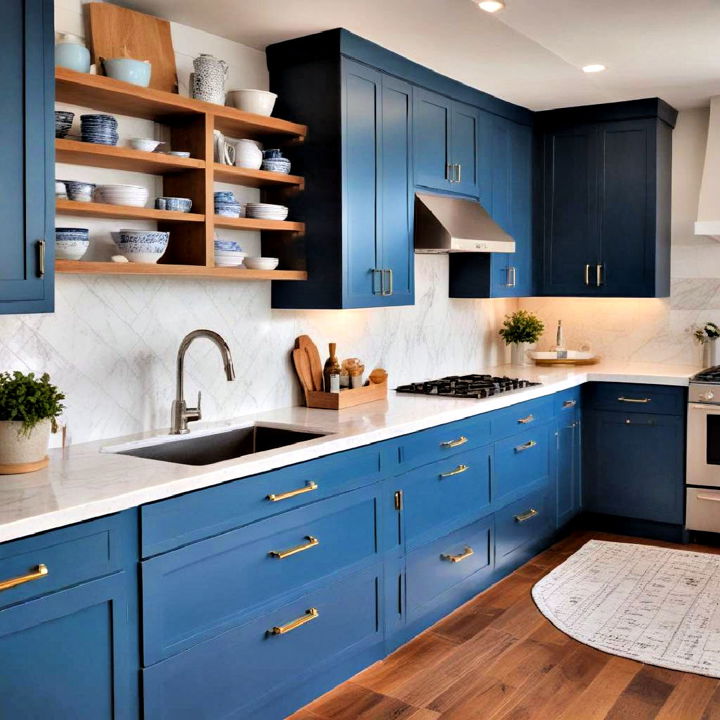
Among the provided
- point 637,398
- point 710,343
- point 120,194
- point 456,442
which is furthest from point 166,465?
point 710,343

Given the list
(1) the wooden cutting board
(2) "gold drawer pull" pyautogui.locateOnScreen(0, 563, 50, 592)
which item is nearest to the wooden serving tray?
(1) the wooden cutting board

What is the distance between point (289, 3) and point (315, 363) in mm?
1517

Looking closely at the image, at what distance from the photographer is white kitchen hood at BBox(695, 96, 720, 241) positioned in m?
4.96

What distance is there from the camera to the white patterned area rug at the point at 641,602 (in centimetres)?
348

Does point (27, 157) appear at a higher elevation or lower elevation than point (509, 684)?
higher

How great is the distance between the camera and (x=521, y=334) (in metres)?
5.46

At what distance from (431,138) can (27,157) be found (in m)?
2.30

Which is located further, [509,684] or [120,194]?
[509,684]

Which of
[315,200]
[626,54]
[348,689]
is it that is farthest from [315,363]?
[626,54]

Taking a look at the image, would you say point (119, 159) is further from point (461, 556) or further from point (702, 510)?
point (702, 510)

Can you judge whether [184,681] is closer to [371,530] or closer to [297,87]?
[371,530]

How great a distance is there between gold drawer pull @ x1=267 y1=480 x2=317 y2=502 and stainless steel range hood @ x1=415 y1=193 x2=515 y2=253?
1615 mm

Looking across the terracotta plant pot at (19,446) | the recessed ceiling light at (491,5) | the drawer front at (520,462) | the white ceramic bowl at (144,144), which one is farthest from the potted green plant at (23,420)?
the drawer front at (520,462)

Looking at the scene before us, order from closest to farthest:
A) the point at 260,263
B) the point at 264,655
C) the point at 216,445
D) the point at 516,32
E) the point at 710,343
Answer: the point at 264,655 < the point at 216,445 < the point at 260,263 < the point at 516,32 < the point at 710,343
